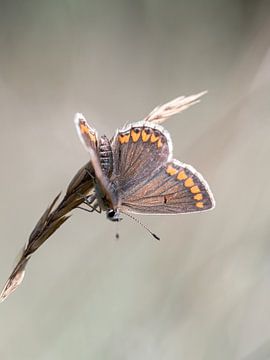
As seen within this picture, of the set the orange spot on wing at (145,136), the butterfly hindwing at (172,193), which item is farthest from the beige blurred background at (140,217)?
the orange spot on wing at (145,136)

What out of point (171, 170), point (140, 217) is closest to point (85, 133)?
point (171, 170)

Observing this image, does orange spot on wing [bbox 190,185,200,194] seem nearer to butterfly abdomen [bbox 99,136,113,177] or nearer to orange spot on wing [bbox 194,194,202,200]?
orange spot on wing [bbox 194,194,202,200]

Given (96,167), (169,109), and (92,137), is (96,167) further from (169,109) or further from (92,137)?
(169,109)

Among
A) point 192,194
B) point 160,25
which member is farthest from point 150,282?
point 160,25

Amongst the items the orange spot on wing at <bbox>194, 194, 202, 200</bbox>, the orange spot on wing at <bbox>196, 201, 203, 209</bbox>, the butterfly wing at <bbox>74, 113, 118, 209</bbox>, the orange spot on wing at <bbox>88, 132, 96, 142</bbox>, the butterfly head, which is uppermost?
the orange spot on wing at <bbox>88, 132, 96, 142</bbox>

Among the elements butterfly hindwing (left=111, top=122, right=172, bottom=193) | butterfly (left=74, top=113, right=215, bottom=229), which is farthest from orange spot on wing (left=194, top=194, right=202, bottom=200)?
butterfly hindwing (left=111, top=122, right=172, bottom=193)

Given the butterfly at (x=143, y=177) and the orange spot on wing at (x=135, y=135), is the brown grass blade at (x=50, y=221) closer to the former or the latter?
the butterfly at (x=143, y=177)

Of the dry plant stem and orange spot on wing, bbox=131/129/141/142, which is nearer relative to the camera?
the dry plant stem

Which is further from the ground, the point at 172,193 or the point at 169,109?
the point at 169,109
